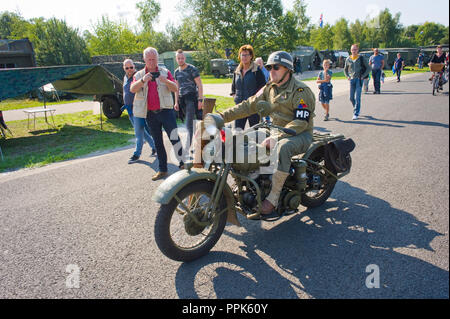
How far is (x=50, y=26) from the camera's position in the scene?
30688mm

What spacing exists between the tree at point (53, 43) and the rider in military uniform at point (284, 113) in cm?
3340

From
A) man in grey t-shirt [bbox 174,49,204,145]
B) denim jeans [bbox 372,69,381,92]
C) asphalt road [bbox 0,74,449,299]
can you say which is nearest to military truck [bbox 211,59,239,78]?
denim jeans [bbox 372,69,381,92]

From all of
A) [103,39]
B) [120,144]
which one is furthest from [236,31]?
[120,144]

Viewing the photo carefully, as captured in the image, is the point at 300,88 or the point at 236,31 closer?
the point at 300,88

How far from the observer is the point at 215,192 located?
3.06 meters

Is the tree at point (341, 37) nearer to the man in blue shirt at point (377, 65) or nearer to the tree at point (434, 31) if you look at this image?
the man in blue shirt at point (377, 65)

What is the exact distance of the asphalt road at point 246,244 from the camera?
264cm

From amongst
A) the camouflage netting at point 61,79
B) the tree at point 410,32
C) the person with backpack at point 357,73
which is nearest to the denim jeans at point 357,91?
the person with backpack at point 357,73

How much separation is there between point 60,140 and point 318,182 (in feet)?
26.1

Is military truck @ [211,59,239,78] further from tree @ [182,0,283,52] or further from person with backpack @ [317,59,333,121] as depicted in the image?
person with backpack @ [317,59,333,121]

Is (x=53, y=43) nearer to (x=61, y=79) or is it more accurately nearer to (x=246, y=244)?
(x=61, y=79)

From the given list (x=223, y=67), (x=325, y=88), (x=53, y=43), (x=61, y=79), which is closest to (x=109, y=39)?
(x=53, y=43)
